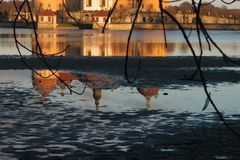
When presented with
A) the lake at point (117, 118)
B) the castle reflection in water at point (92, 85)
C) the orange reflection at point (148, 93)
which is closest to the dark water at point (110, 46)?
the castle reflection in water at point (92, 85)

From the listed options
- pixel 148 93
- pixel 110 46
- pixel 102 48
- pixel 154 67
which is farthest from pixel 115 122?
pixel 110 46

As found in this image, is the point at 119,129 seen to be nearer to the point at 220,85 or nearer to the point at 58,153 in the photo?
the point at 58,153

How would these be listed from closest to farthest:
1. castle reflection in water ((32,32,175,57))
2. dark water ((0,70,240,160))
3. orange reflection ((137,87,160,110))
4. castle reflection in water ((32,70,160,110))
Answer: dark water ((0,70,240,160))
orange reflection ((137,87,160,110))
castle reflection in water ((32,70,160,110))
castle reflection in water ((32,32,175,57))

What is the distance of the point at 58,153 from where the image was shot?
8.96 meters

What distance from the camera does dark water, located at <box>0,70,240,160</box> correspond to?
29.9 ft

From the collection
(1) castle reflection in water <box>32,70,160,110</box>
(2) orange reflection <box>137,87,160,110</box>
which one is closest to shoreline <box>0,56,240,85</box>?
(1) castle reflection in water <box>32,70,160,110</box>

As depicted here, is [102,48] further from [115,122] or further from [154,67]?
[115,122]

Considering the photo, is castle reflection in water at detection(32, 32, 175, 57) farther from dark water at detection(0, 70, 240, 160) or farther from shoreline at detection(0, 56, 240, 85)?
dark water at detection(0, 70, 240, 160)

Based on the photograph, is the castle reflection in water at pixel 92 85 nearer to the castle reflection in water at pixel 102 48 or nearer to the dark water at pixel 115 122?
the dark water at pixel 115 122

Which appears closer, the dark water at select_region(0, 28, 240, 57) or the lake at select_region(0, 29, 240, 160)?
the lake at select_region(0, 29, 240, 160)

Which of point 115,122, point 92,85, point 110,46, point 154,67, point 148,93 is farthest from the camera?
point 110,46

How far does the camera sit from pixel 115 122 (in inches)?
468

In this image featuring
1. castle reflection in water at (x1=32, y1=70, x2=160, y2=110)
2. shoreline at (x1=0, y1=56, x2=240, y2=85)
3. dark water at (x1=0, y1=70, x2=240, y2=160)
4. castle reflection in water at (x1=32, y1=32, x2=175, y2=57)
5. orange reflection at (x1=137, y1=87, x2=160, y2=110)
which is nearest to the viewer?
dark water at (x1=0, y1=70, x2=240, y2=160)

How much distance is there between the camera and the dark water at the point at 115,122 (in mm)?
9125
